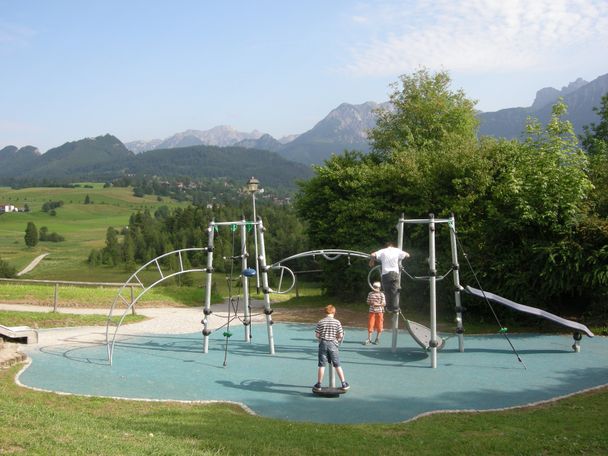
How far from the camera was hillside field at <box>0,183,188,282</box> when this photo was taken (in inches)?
2879

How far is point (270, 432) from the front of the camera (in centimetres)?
866

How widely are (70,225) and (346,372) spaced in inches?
4483

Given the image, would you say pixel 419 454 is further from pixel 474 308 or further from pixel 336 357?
pixel 474 308

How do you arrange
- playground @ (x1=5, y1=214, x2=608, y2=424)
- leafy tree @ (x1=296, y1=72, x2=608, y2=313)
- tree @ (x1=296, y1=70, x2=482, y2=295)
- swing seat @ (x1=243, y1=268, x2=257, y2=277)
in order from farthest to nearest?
1. tree @ (x1=296, y1=70, x2=482, y2=295)
2. leafy tree @ (x1=296, y1=72, x2=608, y2=313)
3. swing seat @ (x1=243, y1=268, x2=257, y2=277)
4. playground @ (x1=5, y1=214, x2=608, y2=424)

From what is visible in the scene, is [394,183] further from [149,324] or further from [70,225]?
[70,225]

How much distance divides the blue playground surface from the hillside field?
46.5m

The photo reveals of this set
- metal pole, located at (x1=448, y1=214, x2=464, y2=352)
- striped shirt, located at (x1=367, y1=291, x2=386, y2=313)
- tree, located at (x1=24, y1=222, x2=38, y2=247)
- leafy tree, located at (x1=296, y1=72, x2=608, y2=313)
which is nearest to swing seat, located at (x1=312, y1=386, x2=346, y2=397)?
metal pole, located at (x1=448, y1=214, x2=464, y2=352)

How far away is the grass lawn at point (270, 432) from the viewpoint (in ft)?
23.1

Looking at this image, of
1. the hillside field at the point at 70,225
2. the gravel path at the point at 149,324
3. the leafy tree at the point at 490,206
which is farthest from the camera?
the hillside field at the point at 70,225

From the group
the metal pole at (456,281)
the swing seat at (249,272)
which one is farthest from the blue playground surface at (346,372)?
the swing seat at (249,272)

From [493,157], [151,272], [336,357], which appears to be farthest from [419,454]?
[151,272]

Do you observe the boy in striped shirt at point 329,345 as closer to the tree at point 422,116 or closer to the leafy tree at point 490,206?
the leafy tree at point 490,206

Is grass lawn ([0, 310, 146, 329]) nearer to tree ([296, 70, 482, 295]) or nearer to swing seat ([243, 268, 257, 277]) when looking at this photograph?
swing seat ([243, 268, 257, 277])

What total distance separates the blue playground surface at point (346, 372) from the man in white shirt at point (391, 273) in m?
1.44
